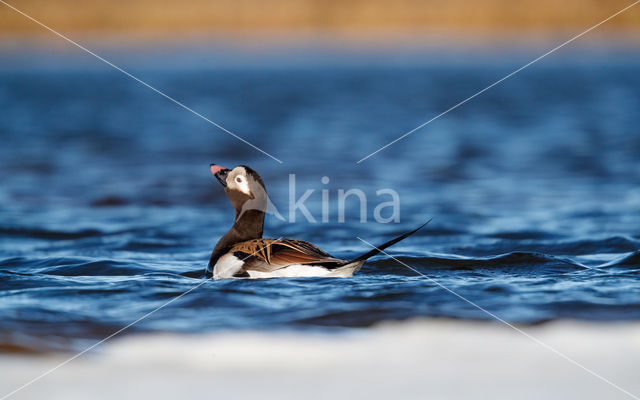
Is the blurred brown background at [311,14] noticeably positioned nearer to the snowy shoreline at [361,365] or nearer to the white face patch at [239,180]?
the white face patch at [239,180]

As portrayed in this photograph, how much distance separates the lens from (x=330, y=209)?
1095 centimetres

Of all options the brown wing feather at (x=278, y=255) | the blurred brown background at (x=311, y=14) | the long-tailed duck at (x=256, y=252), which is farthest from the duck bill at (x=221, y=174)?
the blurred brown background at (x=311, y=14)

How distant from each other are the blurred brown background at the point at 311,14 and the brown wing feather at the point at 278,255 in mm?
48077

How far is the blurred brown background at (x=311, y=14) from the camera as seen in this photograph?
174 feet

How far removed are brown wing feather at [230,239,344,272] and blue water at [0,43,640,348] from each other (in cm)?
15

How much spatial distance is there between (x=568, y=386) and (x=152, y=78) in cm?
3710

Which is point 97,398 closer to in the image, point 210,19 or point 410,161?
point 410,161

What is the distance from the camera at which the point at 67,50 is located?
6294cm

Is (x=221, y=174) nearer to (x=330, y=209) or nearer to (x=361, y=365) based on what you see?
(x=361, y=365)

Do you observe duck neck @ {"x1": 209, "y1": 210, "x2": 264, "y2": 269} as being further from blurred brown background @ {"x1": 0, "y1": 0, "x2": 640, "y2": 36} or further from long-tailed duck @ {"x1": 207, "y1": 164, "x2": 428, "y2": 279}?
blurred brown background @ {"x1": 0, "y1": 0, "x2": 640, "y2": 36}

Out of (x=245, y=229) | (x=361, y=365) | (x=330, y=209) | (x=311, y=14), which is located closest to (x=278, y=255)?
(x=245, y=229)

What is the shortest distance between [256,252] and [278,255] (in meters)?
0.24

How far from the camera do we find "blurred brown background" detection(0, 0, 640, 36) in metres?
53.2

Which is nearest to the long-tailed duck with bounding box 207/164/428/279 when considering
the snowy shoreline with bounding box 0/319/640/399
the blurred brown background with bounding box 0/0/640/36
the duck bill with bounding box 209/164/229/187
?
the duck bill with bounding box 209/164/229/187
